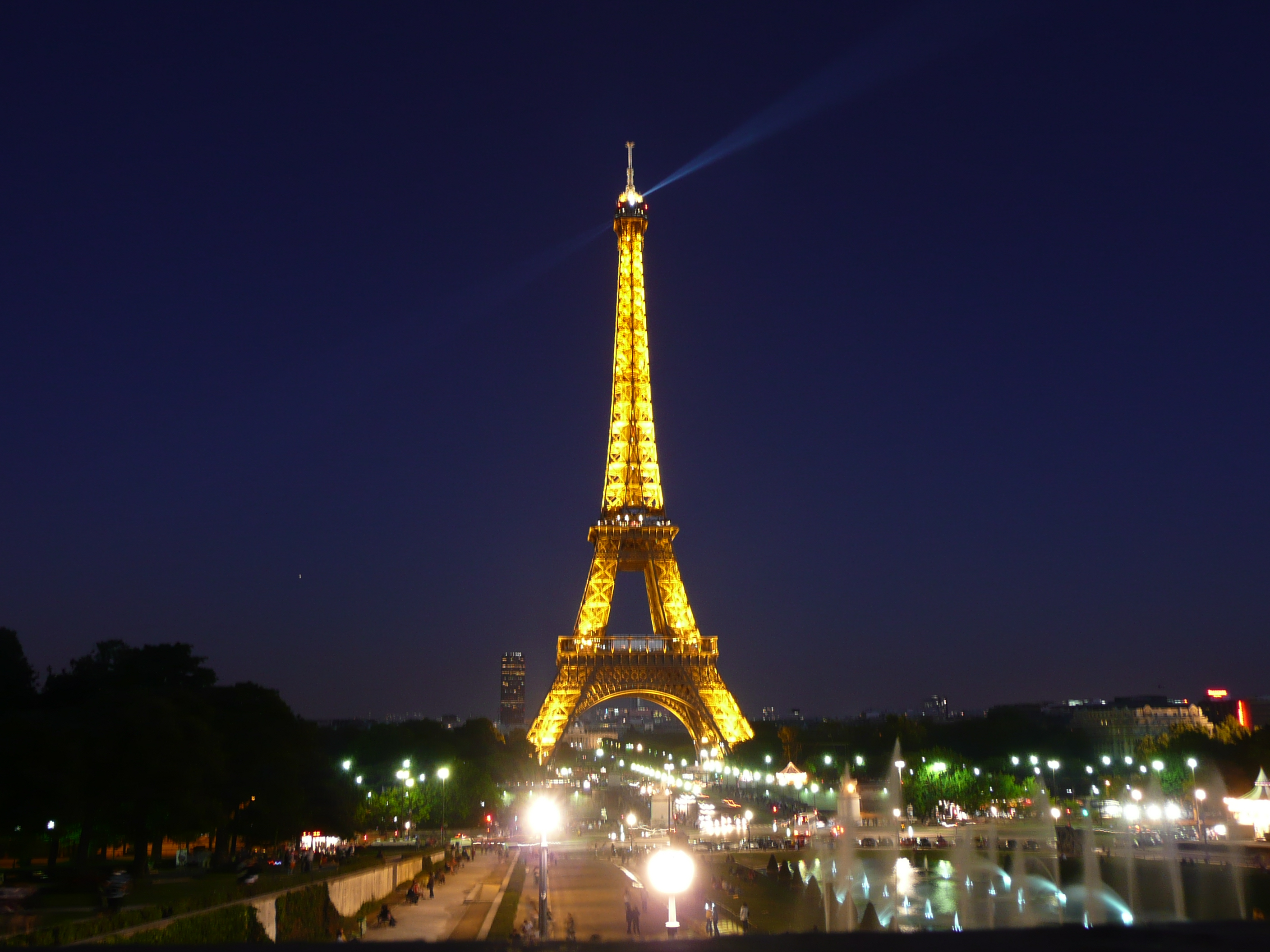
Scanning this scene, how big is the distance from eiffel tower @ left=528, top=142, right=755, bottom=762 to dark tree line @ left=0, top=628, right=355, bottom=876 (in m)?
28.5

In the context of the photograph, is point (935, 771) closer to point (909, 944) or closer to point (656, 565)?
point (656, 565)

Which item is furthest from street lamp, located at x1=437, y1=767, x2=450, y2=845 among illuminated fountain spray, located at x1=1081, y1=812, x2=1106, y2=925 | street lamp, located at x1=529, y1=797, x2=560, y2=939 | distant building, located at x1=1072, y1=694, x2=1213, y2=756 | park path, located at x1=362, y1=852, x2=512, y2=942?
distant building, located at x1=1072, y1=694, x2=1213, y2=756

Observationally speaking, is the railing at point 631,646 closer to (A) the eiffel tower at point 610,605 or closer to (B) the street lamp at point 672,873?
(A) the eiffel tower at point 610,605

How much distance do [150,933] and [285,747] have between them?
29.0m

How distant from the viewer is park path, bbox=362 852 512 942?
30.8 m

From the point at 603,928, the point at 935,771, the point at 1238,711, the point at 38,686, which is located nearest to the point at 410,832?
the point at 38,686

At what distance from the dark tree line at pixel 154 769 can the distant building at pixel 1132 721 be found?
5050 inches

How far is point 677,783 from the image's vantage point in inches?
4510

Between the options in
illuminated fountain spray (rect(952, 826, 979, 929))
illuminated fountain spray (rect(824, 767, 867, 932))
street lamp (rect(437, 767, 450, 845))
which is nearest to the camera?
illuminated fountain spray (rect(952, 826, 979, 929))

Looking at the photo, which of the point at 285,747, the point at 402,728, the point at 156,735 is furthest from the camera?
the point at 402,728

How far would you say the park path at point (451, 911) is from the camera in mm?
30844

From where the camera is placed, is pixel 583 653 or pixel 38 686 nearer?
pixel 38 686

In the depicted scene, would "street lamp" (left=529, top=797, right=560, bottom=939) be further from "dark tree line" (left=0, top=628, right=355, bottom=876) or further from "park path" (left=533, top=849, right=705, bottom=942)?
"dark tree line" (left=0, top=628, right=355, bottom=876)

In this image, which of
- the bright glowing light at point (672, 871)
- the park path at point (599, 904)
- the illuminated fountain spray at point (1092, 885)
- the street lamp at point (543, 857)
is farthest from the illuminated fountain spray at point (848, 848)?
the illuminated fountain spray at point (1092, 885)
